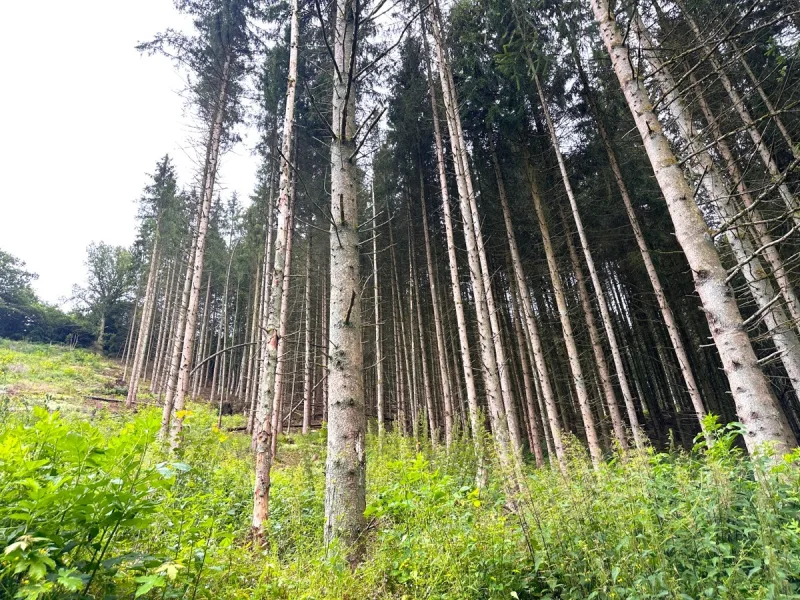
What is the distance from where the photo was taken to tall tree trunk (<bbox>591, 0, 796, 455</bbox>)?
110 inches

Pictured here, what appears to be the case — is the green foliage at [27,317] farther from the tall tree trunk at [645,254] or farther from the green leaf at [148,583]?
the tall tree trunk at [645,254]

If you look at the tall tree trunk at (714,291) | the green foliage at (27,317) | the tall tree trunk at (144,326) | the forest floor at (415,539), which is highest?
the green foliage at (27,317)

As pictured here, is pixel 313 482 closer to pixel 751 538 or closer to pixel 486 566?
pixel 486 566

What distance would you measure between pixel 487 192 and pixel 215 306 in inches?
1095

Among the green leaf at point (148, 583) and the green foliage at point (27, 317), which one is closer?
the green leaf at point (148, 583)

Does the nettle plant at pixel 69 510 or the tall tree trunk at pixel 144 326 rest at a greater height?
the tall tree trunk at pixel 144 326

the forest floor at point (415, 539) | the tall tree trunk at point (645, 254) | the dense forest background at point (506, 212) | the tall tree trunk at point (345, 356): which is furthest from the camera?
the tall tree trunk at point (645, 254)

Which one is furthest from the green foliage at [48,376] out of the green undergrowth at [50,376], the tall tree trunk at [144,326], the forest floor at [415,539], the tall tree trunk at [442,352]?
the forest floor at [415,539]

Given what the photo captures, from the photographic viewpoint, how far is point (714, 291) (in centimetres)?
309

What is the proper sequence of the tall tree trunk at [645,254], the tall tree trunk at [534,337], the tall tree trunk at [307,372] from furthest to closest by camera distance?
the tall tree trunk at [307,372]
the tall tree trunk at [645,254]
the tall tree trunk at [534,337]

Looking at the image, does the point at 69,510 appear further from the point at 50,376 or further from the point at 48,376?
the point at 50,376

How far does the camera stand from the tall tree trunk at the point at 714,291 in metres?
2.80

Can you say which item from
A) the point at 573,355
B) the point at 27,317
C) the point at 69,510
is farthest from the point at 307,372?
the point at 27,317

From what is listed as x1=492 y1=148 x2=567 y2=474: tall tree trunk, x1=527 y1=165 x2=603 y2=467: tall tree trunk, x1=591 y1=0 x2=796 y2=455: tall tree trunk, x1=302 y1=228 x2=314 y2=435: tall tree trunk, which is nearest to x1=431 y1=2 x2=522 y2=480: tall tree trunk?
x1=492 y1=148 x2=567 y2=474: tall tree trunk
